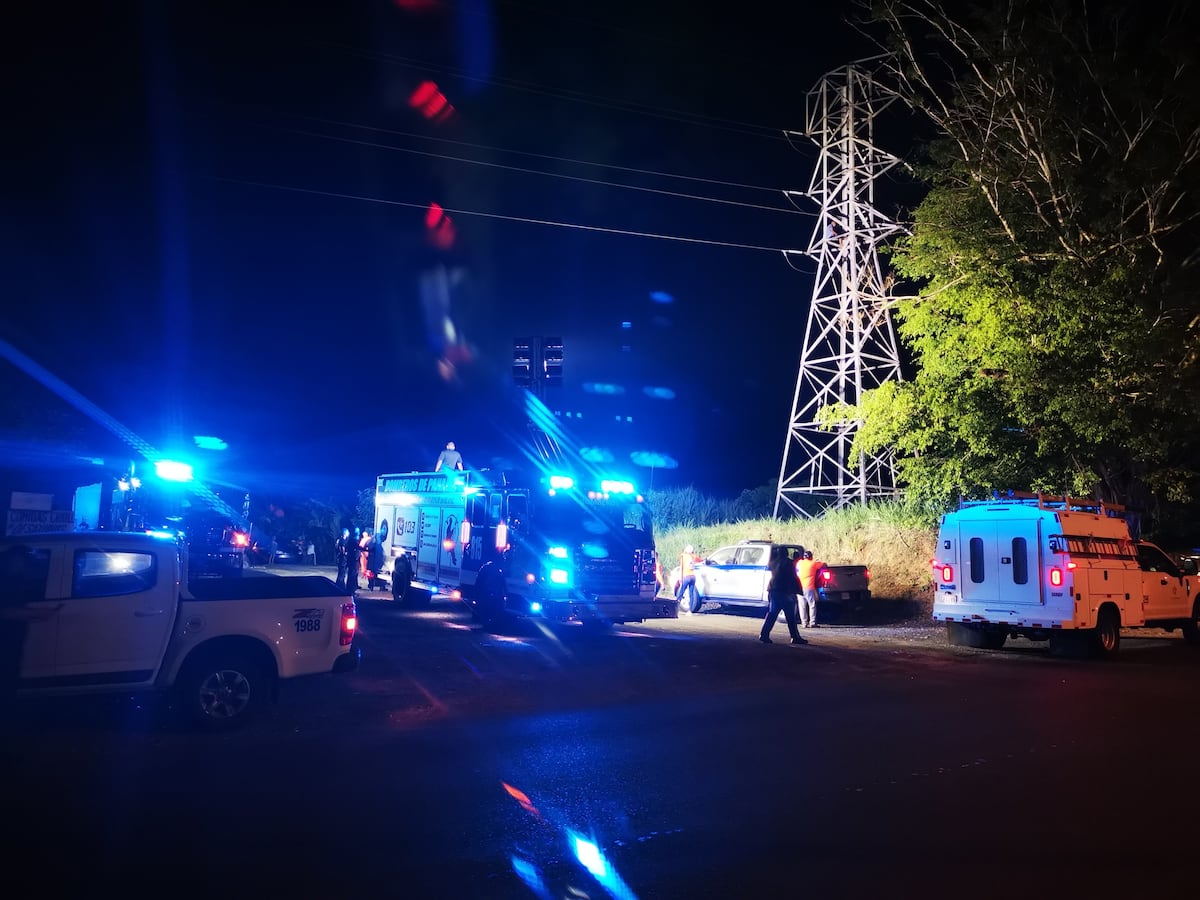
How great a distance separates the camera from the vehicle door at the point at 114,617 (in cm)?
834

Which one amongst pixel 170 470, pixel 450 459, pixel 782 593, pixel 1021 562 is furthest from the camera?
pixel 170 470

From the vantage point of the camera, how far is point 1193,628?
59.2 feet

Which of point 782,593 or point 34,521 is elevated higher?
point 34,521

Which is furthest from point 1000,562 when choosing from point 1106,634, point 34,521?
point 34,521

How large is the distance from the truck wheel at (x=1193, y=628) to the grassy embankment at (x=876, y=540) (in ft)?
18.8

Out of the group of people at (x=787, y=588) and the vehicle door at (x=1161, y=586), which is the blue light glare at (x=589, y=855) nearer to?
the group of people at (x=787, y=588)

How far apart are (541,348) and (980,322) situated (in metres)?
10.4

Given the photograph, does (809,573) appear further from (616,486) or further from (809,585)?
(616,486)

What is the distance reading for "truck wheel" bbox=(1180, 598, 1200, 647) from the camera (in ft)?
58.5

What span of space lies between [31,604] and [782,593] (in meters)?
11.7

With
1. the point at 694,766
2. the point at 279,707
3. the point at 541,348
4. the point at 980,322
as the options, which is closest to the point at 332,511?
the point at 541,348

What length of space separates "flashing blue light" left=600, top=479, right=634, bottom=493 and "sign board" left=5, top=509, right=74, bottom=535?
1160 cm

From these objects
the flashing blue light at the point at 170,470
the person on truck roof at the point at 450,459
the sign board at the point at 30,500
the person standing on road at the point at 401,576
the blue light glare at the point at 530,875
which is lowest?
the blue light glare at the point at 530,875

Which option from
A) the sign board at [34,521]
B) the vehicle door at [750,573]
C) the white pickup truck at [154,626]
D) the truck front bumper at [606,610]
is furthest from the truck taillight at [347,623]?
the sign board at [34,521]
